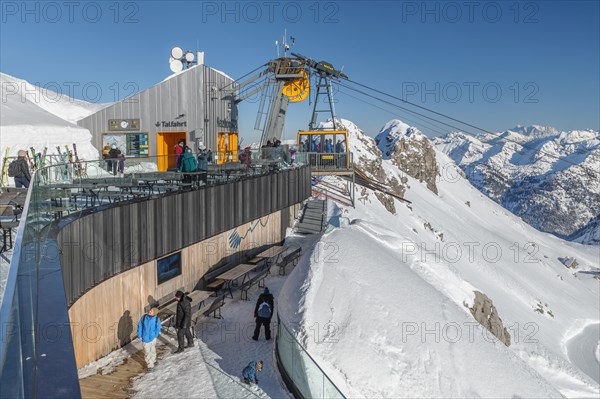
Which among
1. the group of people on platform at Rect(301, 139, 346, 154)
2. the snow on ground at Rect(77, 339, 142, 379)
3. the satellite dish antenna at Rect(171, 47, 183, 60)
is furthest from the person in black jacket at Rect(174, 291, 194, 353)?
the group of people on platform at Rect(301, 139, 346, 154)

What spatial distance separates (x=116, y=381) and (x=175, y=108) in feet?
55.0

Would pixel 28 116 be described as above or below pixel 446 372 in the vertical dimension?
above

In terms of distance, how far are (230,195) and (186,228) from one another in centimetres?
302

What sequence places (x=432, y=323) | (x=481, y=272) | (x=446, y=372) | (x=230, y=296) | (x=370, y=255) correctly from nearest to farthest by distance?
(x=446, y=372) → (x=432, y=323) → (x=230, y=296) → (x=370, y=255) → (x=481, y=272)

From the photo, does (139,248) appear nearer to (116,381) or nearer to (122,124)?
(116,381)

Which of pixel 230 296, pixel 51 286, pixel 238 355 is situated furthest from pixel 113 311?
pixel 51 286

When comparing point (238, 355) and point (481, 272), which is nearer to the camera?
point (238, 355)

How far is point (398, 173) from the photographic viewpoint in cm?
7981

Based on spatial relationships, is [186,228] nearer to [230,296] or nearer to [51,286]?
[230,296]

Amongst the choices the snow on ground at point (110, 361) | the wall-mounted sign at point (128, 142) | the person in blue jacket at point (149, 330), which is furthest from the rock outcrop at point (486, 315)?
the person in blue jacket at point (149, 330)

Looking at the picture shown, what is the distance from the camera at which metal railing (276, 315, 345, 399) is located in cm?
921

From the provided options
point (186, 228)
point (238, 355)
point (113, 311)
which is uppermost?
point (186, 228)

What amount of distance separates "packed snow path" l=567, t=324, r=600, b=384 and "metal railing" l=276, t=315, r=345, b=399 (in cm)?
3676

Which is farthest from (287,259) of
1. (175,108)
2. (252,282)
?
(175,108)
